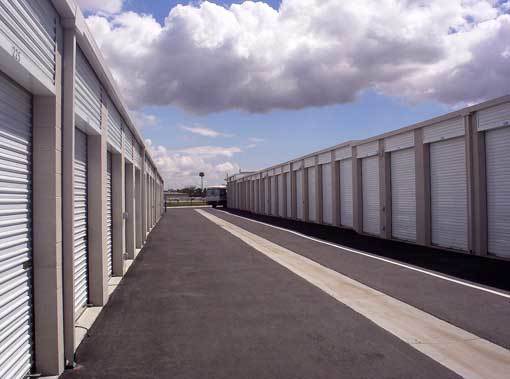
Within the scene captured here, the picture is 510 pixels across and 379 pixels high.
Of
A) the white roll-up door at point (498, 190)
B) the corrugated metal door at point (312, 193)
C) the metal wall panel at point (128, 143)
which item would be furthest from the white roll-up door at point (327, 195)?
the metal wall panel at point (128, 143)

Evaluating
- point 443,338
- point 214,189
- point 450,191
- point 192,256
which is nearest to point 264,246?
point 192,256

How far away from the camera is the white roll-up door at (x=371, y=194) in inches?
832

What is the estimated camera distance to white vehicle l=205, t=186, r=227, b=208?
68000mm

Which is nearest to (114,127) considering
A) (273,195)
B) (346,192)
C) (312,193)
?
(346,192)

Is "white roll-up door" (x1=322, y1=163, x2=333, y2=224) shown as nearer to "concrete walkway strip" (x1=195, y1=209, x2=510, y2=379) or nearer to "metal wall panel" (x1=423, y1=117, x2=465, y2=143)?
"metal wall panel" (x1=423, y1=117, x2=465, y2=143)

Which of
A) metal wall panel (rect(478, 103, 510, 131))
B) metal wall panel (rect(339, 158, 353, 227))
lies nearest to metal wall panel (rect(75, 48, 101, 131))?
metal wall panel (rect(478, 103, 510, 131))

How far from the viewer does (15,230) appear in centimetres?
435

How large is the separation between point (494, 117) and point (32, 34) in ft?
40.4

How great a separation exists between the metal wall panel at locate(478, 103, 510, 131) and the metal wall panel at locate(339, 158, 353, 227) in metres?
11.1

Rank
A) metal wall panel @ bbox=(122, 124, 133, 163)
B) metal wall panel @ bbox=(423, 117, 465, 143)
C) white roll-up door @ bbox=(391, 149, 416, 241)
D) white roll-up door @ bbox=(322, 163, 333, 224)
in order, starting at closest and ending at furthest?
metal wall panel @ bbox=(122, 124, 133, 163) < metal wall panel @ bbox=(423, 117, 465, 143) < white roll-up door @ bbox=(391, 149, 416, 241) < white roll-up door @ bbox=(322, 163, 333, 224)

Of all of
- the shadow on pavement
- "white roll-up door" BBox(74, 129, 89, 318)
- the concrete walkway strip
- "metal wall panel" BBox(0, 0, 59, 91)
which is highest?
"metal wall panel" BBox(0, 0, 59, 91)

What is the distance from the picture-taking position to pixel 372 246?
16641mm

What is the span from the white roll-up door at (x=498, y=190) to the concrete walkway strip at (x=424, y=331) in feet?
18.4

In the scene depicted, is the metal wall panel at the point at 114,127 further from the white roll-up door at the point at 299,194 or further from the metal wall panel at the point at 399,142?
the white roll-up door at the point at 299,194
